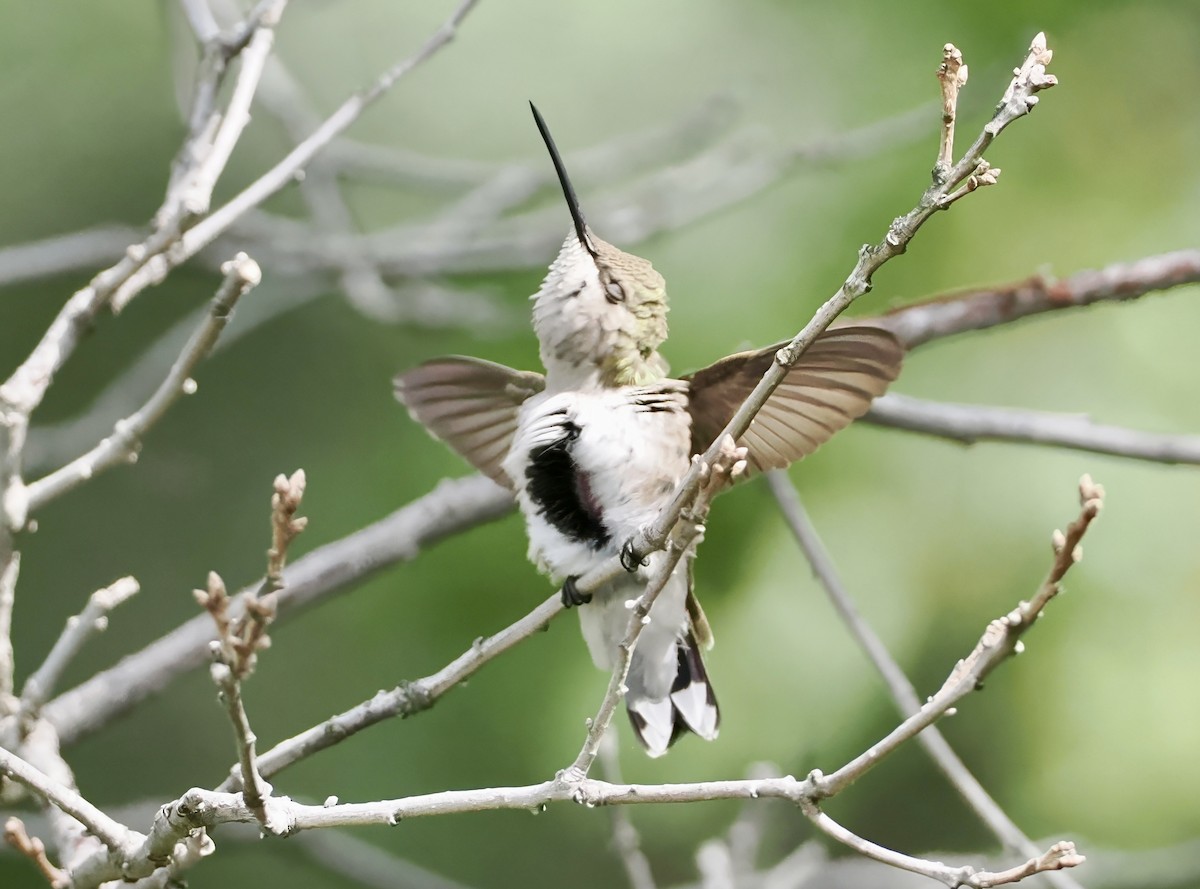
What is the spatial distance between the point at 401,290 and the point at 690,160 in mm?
1265

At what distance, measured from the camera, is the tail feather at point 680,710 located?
3129mm

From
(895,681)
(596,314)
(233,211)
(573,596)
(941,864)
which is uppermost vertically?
(233,211)

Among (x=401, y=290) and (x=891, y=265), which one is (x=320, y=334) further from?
(x=891, y=265)

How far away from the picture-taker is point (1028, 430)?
3.34m

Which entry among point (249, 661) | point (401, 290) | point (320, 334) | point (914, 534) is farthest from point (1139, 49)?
point (249, 661)

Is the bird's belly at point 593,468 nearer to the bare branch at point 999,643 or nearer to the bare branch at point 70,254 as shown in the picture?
the bare branch at point 999,643

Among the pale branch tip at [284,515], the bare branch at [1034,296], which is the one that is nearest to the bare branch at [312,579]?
the bare branch at [1034,296]

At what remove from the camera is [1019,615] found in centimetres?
156

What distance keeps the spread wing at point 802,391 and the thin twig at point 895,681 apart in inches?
19.6

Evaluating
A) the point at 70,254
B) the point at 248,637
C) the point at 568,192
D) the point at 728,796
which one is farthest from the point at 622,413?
the point at 70,254

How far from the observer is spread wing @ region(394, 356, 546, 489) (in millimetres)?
3219

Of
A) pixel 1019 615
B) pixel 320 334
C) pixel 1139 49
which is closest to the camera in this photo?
pixel 1019 615

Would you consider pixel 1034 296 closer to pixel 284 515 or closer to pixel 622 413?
pixel 622 413

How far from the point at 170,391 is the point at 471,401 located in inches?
44.1
